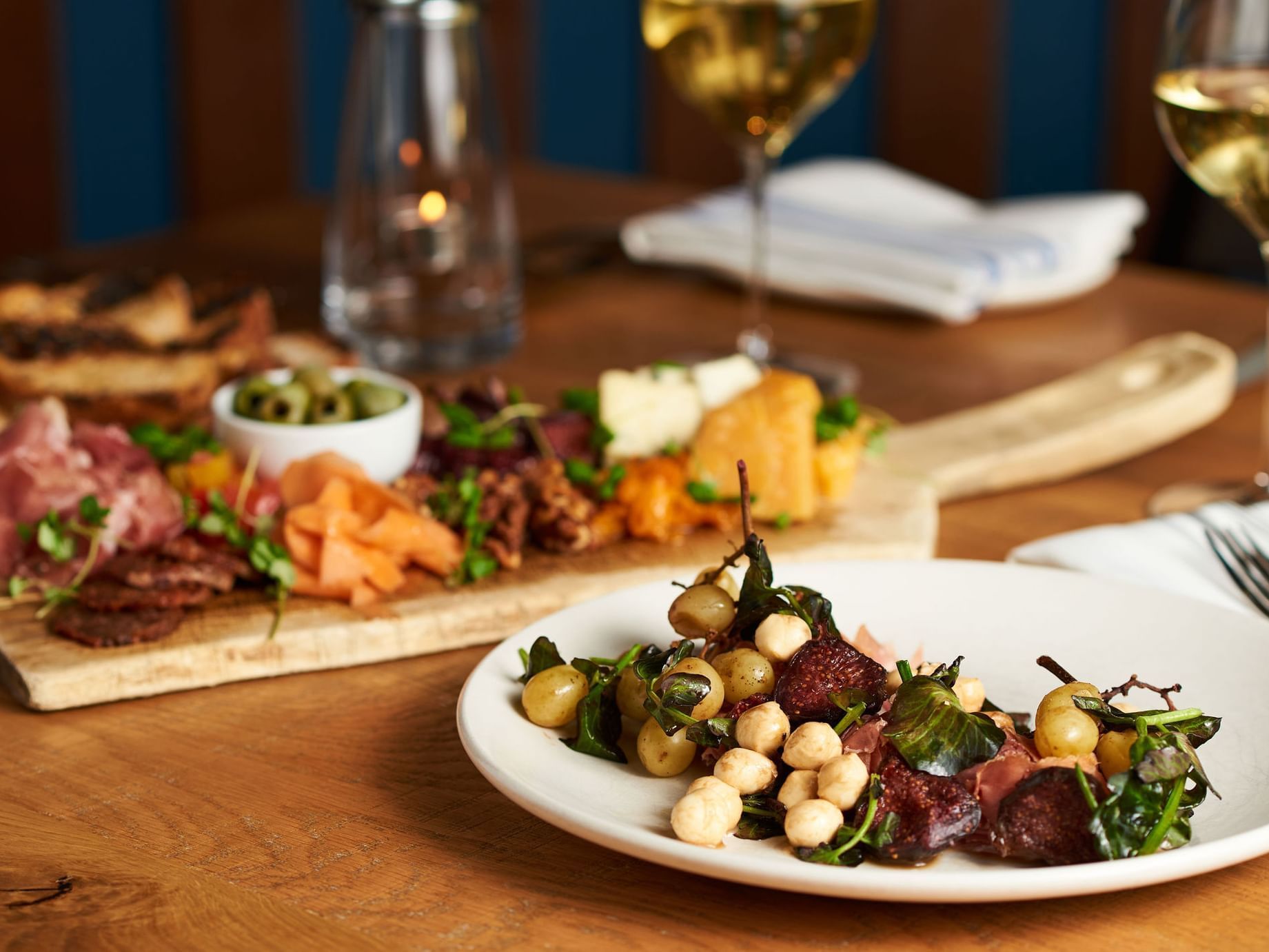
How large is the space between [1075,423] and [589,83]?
12.6 ft

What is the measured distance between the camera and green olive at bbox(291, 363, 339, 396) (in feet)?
4.93

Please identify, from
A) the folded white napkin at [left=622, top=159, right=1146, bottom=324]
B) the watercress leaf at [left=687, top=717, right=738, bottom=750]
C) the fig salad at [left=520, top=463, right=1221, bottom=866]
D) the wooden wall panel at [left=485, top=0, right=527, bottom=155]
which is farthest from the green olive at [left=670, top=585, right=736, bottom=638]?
the wooden wall panel at [left=485, top=0, right=527, bottom=155]

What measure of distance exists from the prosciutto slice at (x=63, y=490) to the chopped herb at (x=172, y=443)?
0.06m

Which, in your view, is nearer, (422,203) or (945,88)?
(422,203)

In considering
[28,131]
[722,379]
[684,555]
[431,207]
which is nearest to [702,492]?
[684,555]

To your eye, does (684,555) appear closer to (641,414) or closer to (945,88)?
(641,414)

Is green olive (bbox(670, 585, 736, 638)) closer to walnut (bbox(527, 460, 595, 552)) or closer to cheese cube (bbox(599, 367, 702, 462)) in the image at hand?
walnut (bbox(527, 460, 595, 552))

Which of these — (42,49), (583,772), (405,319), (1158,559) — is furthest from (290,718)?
(42,49)

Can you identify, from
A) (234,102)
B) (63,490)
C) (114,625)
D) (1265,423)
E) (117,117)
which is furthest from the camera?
(234,102)

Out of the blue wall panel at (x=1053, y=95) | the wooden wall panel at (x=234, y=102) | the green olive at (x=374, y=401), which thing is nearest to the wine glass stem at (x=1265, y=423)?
the green olive at (x=374, y=401)

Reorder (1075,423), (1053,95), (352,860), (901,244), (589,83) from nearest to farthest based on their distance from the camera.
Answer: (352,860), (1075,423), (901,244), (1053,95), (589,83)

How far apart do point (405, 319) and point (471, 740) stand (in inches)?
46.6

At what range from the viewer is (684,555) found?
1.44 m

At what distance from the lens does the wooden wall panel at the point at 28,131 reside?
425cm
